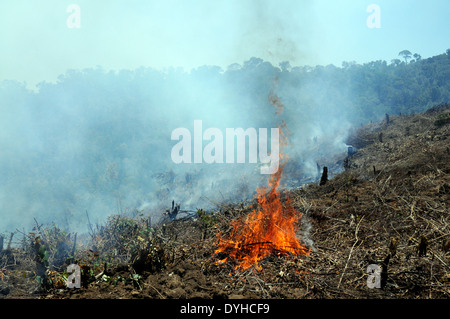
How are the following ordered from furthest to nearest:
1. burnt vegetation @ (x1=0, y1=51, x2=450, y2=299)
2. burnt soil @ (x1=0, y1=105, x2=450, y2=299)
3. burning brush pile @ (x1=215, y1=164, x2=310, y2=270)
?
1. burning brush pile @ (x1=215, y1=164, x2=310, y2=270)
2. burnt vegetation @ (x1=0, y1=51, x2=450, y2=299)
3. burnt soil @ (x1=0, y1=105, x2=450, y2=299)

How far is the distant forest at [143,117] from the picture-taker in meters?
35.8

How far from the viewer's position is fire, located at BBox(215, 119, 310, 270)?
4.30m

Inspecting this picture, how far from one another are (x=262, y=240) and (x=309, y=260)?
83 cm

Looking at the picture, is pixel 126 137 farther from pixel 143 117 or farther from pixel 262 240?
pixel 262 240

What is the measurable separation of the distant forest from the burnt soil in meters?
15.7

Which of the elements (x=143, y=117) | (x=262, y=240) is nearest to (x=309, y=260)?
(x=262, y=240)

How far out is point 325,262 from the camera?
407cm

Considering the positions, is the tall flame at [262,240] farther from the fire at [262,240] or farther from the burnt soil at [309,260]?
the burnt soil at [309,260]

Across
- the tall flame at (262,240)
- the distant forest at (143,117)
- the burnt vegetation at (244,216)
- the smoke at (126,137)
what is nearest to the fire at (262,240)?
the tall flame at (262,240)

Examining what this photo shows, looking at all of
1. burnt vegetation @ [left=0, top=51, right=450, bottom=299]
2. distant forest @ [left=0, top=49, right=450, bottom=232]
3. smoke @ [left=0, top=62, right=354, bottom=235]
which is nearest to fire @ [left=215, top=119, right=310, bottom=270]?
burnt vegetation @ [left=0, top=51, right=450, bottom=299]

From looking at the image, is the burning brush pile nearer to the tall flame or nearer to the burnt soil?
the tall flame
